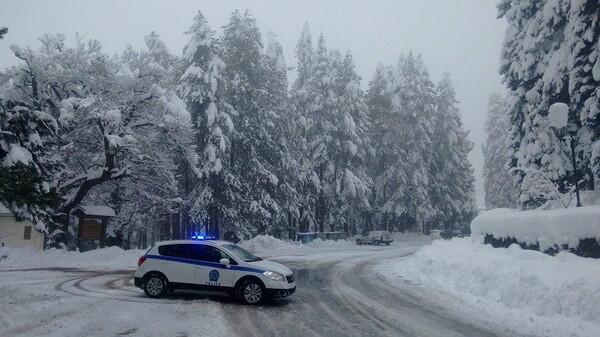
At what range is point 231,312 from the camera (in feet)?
34.4

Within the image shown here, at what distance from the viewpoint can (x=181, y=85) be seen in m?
33.7

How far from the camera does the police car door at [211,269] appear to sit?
38.9 ft

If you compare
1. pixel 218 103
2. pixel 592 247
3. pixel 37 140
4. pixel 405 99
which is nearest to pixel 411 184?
pixel 405 99

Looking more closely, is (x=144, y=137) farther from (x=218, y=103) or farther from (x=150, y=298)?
(x=150, y=298)

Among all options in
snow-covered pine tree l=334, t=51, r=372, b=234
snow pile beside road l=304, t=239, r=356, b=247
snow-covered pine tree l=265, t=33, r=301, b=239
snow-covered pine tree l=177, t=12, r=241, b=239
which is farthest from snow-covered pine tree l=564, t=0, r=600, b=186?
snow-covered pine tree l=334, t=51, r=372, b=234

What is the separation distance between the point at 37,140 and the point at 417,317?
31.2ft

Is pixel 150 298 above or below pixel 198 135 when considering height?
below

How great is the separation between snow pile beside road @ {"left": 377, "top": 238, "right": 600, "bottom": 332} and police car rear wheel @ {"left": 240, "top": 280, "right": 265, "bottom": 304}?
514cm

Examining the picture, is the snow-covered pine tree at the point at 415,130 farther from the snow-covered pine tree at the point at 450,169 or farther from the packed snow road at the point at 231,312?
the packed snow road at the point at 231,312

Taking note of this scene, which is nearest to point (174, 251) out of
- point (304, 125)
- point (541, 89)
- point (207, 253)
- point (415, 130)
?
point (207, 253)

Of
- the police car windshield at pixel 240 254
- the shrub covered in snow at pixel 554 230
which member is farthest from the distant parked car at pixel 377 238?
the police car windshield at pixel 240 254

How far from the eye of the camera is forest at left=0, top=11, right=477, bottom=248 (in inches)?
1019

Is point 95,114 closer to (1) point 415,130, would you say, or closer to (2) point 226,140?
(2) point 226,140

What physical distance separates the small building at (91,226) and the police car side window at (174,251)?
1817cm
